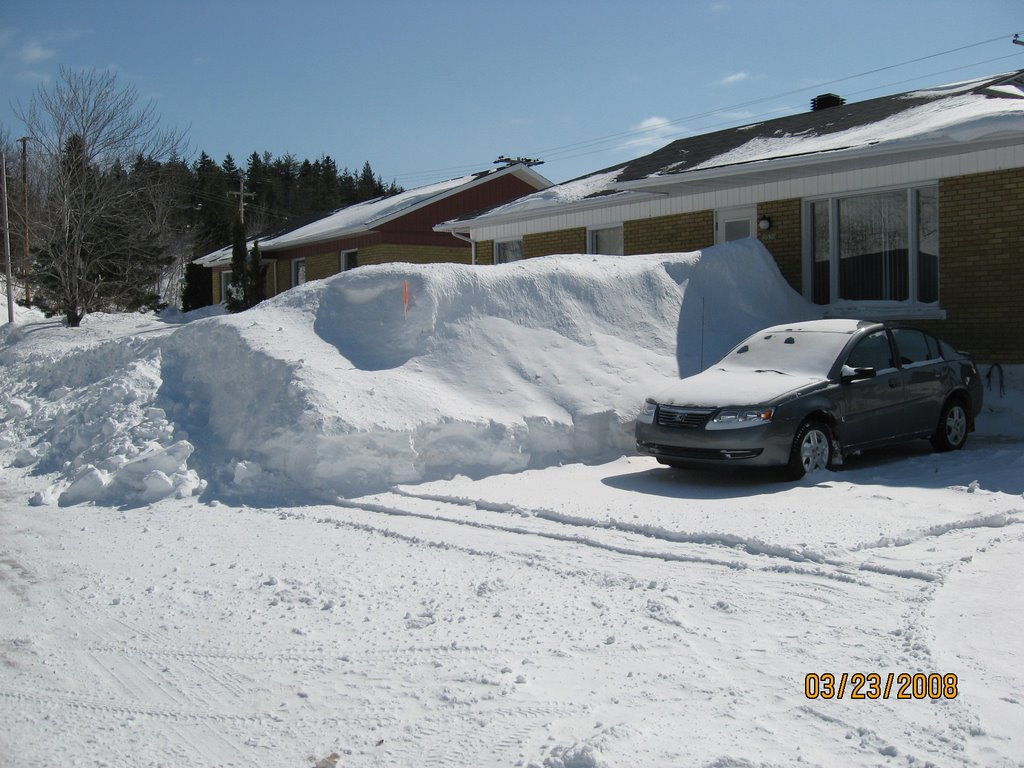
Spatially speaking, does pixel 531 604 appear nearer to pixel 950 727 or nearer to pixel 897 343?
pixel 950 727

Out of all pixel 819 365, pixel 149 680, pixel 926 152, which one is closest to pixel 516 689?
pixel 149 680

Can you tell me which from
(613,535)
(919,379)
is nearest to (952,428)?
(919,379)

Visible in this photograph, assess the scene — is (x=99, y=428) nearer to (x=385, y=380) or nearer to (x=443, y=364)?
(x=385, y=380)

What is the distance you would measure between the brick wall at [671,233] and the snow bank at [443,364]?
2.41 m

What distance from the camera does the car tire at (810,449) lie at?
8.78 metres

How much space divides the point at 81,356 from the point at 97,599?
7.33 m

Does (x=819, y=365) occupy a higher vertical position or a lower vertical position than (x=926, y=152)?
lower

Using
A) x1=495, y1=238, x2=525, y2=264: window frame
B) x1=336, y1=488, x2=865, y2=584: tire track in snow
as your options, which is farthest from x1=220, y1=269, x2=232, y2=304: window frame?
x1=336, y1=488, x2=865, y2=584: tire track in snow

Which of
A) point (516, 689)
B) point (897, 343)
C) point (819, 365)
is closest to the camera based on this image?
point (516, 689)

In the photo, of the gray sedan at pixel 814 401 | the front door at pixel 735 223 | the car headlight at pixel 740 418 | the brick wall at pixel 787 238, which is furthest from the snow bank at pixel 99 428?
the brick wall at pixel 787 238

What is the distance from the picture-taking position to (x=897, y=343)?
1008 centimetres

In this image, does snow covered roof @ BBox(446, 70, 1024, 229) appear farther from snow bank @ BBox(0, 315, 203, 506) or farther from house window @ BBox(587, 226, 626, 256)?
snow bank @ BBox(0, 315, 203, 506)

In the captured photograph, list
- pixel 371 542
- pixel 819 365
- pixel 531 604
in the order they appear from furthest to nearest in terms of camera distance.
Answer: pixel 819 365
pixel 371 542
pixel 531 604

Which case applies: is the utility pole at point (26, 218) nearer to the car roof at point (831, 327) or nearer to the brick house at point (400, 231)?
the brick house at point (400, 231)
